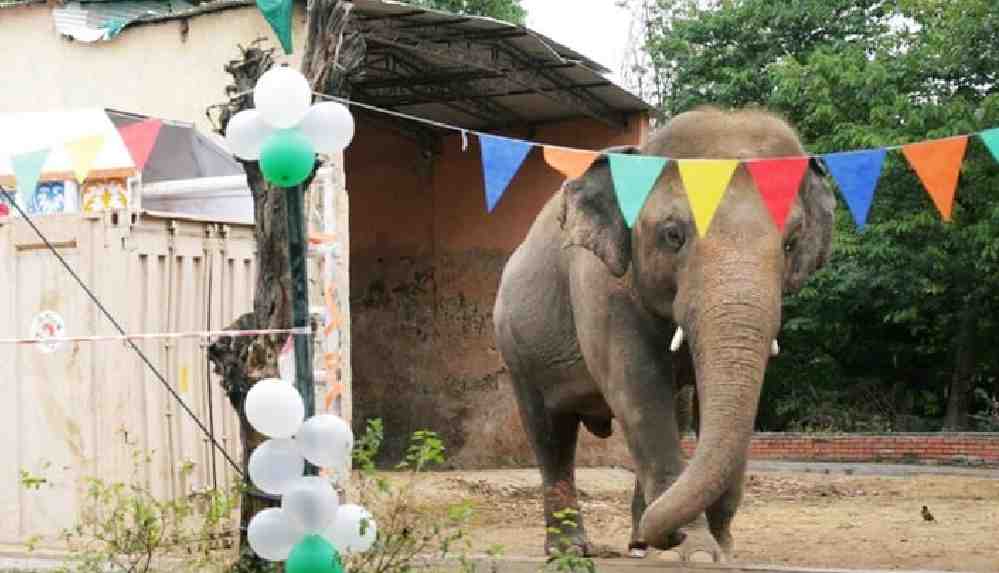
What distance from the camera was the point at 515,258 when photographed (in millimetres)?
11656

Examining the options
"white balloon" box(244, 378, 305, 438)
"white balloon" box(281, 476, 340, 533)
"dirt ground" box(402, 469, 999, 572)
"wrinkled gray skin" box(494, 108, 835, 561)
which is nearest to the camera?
"white balloon" box(244, 378, 305, 438)

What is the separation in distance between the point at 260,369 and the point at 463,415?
12.7 meters

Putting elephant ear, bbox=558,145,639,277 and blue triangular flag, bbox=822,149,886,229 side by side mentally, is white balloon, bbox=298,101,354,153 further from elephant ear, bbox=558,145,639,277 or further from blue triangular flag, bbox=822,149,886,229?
blue triangular flag, bbox=822,149,886,229

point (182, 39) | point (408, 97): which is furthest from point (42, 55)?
point (408, 97)

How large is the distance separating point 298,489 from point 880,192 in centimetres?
1570

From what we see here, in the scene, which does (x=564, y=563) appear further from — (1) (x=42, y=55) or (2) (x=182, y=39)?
(1) (x=42, y=55)

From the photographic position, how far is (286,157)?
23.1 feet

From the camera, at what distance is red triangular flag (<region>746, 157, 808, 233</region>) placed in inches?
336

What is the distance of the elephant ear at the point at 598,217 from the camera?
9.28m

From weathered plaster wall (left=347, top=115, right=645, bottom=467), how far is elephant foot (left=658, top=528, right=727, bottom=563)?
446 inches

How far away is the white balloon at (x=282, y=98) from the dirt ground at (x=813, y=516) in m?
2.98

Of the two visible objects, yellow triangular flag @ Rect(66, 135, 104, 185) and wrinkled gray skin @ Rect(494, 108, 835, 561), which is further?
yellow triangular flag @ Rect(66, 135, 104, 185)

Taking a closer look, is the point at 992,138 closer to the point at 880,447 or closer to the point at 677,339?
the point at 677,339

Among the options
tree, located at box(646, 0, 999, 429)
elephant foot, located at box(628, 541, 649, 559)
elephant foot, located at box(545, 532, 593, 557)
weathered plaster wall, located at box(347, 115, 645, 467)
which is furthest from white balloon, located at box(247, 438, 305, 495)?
tree, located at box(646, 0, 999, 429)
